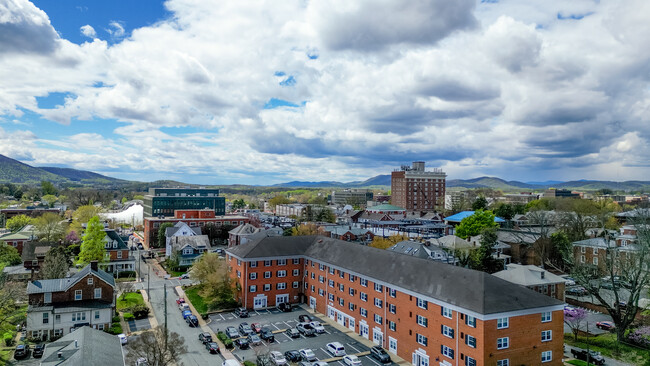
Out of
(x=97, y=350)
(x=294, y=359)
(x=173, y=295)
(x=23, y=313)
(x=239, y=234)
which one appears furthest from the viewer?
(x=239, y=234)

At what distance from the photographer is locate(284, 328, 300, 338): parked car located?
44375 mm

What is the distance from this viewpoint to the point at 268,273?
184 ft

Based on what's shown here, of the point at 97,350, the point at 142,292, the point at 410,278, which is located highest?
the point at 410,278

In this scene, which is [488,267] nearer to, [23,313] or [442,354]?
[442,354]

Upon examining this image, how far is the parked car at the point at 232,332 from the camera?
44.1 metres

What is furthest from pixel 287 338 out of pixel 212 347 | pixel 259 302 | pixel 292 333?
pixel 259 302

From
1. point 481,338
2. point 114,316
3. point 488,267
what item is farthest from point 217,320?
point 488,267

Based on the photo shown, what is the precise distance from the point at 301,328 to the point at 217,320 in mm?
11798

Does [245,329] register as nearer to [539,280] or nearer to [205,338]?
[205,338]

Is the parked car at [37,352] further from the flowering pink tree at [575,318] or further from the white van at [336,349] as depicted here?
the flowering pink tree at [575,318]

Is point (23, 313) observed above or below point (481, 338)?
below

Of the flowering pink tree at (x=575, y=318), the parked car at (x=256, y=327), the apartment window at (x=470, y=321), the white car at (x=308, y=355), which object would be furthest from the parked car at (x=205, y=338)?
the flowering pink tree at (x=575, y=318)

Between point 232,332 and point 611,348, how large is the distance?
39797 mm

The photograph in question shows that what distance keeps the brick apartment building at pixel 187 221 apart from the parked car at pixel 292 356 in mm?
74596
